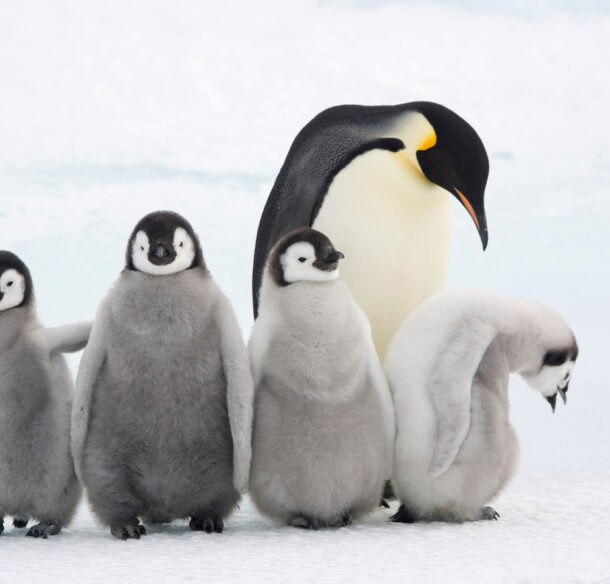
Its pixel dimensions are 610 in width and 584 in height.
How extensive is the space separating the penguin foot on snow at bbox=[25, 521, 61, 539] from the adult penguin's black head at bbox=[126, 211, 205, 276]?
30.8 inches

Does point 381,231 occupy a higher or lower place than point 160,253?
higher

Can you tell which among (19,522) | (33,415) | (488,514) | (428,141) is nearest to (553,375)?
(488,514)

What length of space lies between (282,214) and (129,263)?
1069mm

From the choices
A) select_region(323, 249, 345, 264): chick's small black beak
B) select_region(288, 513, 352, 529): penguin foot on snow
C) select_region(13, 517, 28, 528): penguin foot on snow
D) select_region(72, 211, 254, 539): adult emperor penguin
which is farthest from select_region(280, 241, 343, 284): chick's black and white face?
select_region(13, 517, 28, 528): penguin foot on snow

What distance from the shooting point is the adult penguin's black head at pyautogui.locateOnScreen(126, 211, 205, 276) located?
108 inches

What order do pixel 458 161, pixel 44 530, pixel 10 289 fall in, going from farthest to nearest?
pixel 458 161 < pixel 10 289 < pixel 44 530

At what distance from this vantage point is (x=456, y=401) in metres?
2.83

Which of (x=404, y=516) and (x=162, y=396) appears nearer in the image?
(x=162, y=396)

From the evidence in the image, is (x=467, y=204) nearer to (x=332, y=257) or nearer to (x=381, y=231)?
(x=381, y=231)

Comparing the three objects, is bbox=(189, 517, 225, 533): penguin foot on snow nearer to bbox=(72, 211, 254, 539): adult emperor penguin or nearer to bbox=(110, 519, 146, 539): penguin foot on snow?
bbox=(72, 211, 254, 539): adult emperor penguin

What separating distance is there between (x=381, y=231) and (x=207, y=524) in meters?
1.34

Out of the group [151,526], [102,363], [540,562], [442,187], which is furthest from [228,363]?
[442,187]

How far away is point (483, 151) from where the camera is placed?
144 inches

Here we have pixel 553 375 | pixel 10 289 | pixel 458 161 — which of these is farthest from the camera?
pixel 458 161
